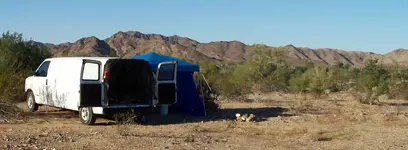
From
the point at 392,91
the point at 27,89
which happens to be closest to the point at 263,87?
the point at 392,91

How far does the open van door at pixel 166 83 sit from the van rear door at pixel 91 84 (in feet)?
5.72

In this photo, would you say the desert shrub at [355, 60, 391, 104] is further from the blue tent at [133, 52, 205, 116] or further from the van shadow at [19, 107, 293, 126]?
the blue tent at [133, 52, 205, 116]

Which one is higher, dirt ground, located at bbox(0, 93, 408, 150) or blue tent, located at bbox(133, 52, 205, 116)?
blue tent, located at bbox(133, 52, 205, 116)

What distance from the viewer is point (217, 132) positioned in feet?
46.6

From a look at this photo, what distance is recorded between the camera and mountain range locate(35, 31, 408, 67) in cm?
10144

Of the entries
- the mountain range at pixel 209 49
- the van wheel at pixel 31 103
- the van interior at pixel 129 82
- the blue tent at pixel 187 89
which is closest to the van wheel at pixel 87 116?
the van interior at pixel 129 82

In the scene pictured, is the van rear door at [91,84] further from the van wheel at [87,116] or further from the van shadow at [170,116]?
the van shadow at [170,116]

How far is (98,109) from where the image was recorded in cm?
1469

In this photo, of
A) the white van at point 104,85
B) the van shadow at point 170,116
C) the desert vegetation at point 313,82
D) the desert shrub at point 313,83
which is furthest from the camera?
the desert shrub at point 313,83

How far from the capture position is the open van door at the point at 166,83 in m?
15.7

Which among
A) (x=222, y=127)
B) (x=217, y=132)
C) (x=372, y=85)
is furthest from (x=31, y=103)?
(x=372, y=85)

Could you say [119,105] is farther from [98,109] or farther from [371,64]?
[371,64]

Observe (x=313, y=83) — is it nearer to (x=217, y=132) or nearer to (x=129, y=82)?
(x=129, y=82)

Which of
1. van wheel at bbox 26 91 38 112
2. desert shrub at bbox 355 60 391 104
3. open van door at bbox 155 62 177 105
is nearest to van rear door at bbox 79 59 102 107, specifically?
open van door at bbox 155 62 177 105
